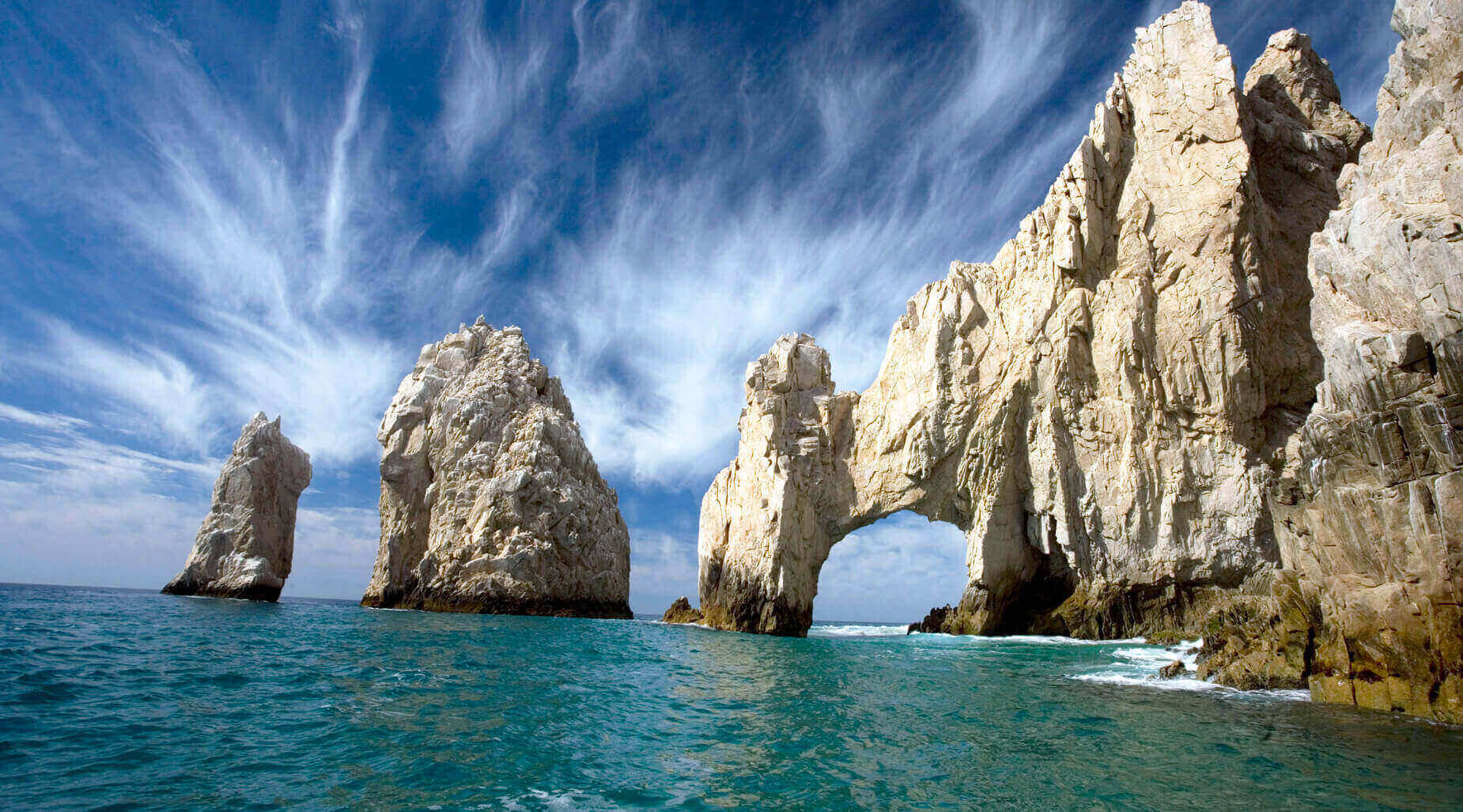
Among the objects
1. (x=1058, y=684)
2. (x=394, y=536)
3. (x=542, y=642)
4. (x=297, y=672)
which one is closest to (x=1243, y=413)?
(x=1058, y=684)

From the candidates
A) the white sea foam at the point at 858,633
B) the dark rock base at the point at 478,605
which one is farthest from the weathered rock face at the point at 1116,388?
the dark rock base at the point at 478,605

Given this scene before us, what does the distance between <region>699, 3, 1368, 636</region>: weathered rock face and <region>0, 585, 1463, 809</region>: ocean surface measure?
15.0 meters

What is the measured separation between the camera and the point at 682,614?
4678cm

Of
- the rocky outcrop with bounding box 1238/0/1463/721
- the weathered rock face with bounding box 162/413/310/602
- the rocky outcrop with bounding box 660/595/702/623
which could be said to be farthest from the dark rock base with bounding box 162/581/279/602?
the rocky outcrop with bounding box 1238/0/1463/721

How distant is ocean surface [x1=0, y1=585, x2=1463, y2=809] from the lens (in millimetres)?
7668

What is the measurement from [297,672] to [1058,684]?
676 inches

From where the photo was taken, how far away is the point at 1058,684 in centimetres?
1653

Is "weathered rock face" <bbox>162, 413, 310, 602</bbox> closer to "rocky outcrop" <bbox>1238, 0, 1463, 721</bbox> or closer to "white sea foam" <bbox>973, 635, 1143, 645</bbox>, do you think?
"white sea foam" <bbox>973, 635, 1143, 645</bbox>

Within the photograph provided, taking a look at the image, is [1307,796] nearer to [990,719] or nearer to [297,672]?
[990,719]

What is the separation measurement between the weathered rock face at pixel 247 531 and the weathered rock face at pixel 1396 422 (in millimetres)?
56232

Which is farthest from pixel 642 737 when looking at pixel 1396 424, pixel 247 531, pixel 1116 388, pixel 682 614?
pixel 247 531

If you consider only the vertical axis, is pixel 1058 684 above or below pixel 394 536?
below

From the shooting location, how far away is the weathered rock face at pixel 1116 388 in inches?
1187

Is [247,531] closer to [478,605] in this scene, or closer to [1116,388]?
[478,605]
